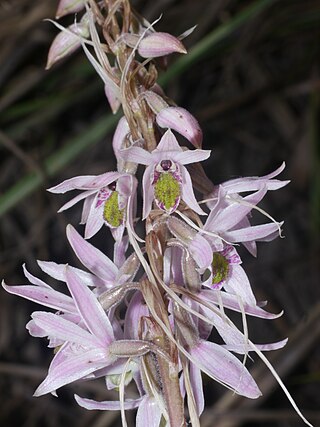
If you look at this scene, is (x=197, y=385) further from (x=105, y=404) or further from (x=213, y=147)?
(x=213, y=147)

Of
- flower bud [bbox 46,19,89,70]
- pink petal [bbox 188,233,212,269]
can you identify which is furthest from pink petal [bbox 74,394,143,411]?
flower bud [bbox 46,19,89,70]

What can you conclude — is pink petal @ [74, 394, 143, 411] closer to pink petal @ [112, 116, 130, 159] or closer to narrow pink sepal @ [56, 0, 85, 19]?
pink petal @ [112, 116, 130, 159]

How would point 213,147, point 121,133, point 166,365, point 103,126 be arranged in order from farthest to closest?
point 213,147 → point 103,126 → point 121,133 → point 166,365

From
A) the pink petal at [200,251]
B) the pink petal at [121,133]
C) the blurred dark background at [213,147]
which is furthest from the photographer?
the blurred dark background at [213,147]

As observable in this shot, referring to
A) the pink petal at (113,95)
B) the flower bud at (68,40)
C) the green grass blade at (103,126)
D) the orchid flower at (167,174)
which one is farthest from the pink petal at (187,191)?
the green grass blade at (103,126)

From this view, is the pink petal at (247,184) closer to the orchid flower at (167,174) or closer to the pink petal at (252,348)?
the orchid flower at (167,174)

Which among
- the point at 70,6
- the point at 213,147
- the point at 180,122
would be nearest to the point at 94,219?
the point at 180,122
